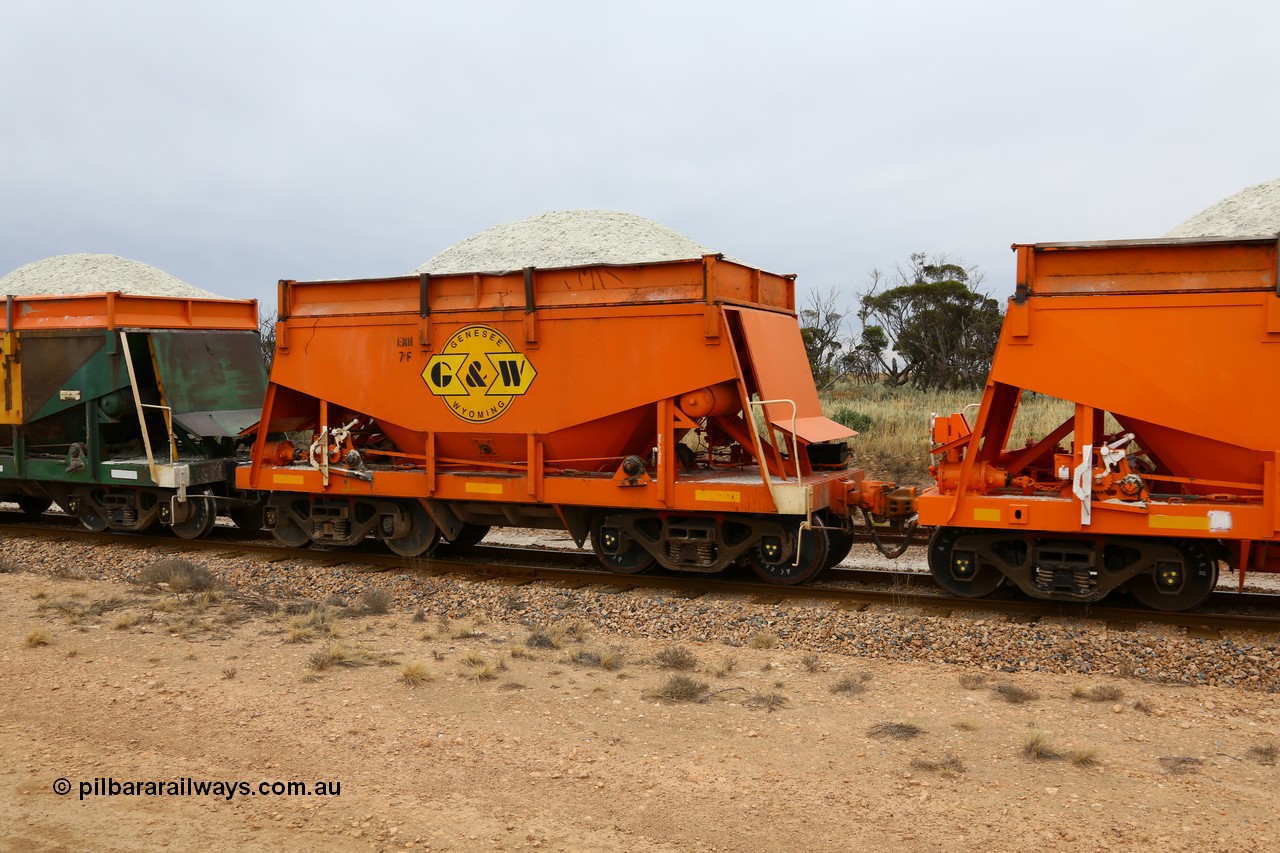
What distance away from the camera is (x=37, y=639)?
A: 746 cm

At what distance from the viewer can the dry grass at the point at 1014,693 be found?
6.19m

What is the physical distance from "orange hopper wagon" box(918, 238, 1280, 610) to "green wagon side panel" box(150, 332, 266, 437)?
927 cm

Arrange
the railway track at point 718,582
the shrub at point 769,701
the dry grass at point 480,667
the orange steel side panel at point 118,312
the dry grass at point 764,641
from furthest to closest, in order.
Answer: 1. the orange steel side panel at point 118,312
2. the railway track at point 718,582
3. the dry grass at point 764,641
4. the dry grass at point 480,667
5. the shrub at point 769,701

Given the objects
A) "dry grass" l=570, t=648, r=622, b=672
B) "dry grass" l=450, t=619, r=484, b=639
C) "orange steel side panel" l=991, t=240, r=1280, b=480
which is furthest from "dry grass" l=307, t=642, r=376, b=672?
"orange steel side panel" l=991, t=240, r=1280, b=480

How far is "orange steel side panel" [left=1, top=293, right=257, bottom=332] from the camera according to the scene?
12789 millimetres

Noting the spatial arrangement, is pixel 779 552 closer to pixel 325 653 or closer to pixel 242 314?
pixel 325 653

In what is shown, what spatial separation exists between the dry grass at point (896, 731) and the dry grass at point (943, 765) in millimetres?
353

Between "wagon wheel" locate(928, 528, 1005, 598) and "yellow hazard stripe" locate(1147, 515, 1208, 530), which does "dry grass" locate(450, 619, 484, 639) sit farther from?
"yellow hazard stripe" locate(1147, 515, 1208, 530)

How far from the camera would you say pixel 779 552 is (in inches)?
372

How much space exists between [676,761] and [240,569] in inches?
281

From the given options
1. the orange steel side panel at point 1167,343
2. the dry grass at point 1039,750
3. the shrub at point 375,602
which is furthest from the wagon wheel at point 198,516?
the dry grass at point 1039,750

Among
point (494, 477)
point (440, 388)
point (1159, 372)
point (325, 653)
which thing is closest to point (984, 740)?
point (1159, 372)

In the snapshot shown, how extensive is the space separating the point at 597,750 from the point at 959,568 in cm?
439

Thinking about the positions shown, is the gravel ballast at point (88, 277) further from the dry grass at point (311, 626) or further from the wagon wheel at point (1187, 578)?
the wagon wheel at point (1187, 578)
